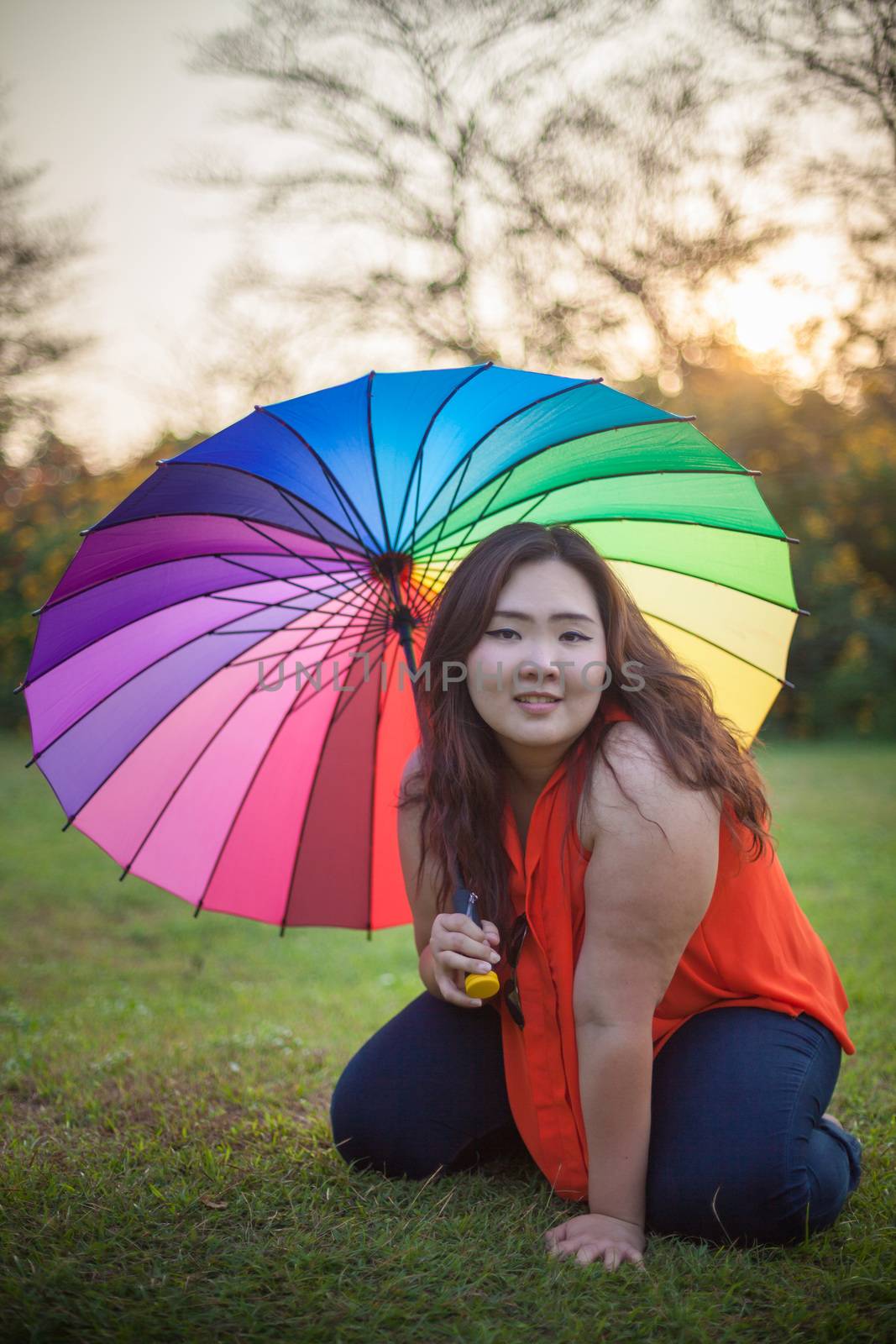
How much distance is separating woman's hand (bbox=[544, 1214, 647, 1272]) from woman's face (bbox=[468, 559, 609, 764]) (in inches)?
38.2

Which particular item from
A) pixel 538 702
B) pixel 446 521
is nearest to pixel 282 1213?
pixel 538 702

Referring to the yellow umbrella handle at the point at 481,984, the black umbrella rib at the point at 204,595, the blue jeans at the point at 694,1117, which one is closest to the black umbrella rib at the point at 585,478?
the black umbrella rib at the point at 204,595

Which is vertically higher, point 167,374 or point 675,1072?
point 167,374

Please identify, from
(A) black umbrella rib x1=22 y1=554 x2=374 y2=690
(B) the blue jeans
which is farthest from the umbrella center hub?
(B) the blue jeans

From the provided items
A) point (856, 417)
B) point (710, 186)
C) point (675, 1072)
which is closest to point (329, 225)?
point (710, 186)

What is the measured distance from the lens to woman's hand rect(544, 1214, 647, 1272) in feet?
6.67

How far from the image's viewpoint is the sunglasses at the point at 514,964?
2283mm

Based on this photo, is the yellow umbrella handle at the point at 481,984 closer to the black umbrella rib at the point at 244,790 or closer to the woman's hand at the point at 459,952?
the woman's hand at the point at 459,952

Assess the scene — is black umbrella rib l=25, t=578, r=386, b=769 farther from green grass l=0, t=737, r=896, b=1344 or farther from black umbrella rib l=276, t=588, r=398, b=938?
green grass l=0, t=737, r=896, b=1344

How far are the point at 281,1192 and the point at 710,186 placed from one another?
10768 millimetres

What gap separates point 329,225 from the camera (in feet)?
41.8

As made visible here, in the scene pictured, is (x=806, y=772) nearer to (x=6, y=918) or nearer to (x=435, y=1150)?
(x=6, y=918)

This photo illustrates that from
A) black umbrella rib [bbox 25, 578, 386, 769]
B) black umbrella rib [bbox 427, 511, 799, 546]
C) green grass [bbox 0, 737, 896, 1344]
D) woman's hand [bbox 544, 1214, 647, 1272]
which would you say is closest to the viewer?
green grass [bbox 0, 737, 896, 1344]

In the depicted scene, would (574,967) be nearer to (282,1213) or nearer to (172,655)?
(282,1213)
